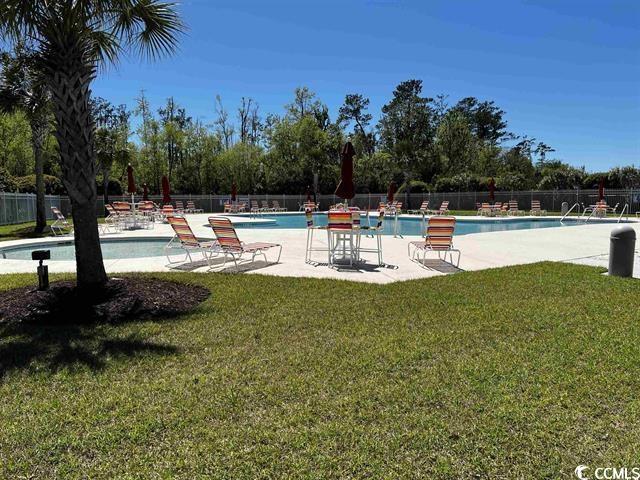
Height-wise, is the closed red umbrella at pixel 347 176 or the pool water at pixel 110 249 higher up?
the closed red umbrella at pixel 347 176

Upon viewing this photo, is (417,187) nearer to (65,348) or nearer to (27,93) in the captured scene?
(27,93)

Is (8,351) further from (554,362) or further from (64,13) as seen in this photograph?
(554,362)

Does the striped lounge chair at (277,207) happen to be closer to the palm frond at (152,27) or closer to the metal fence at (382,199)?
the metal fence at (382,199)

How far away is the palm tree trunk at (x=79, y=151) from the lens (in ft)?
17.5

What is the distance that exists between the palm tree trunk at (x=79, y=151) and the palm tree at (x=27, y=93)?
450 millimetres

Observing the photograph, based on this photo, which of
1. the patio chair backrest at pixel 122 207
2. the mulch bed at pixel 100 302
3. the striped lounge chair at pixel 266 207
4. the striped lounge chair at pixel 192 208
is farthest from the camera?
the striped lounge chair at pixel 266 207

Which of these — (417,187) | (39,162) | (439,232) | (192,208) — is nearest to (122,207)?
(39,162)

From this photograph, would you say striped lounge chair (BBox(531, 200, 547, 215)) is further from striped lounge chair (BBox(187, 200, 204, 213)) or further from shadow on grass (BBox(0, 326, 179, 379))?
shadow on grass (BBox(0, 326, 179, 379))

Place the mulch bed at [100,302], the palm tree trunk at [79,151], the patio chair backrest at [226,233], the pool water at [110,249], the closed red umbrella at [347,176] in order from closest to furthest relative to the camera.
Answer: the mulch bed at [100,302] → the palm tree trunk at [79,151] → the patio chair backrest at [226,233] → the closed red umbrella at [347,176] → the pool water at [110,249]

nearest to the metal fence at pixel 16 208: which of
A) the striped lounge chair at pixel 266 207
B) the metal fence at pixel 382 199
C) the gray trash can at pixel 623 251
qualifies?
the metal fence at pixel 382 199

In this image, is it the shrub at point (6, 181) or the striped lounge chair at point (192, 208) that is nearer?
the shrub at point (6, 181)

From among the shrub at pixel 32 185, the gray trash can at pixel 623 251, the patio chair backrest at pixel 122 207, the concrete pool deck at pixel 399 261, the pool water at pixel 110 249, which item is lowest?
the pool water at pixel 110 249

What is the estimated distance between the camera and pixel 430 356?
12.2ft

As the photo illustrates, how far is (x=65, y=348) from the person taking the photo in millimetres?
3984
